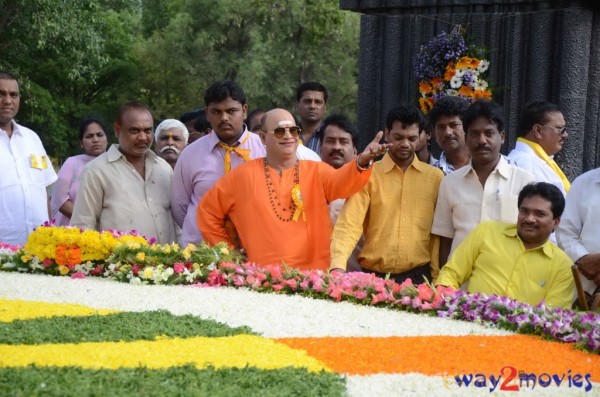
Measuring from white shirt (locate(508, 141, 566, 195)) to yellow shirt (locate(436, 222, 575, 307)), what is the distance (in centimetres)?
117

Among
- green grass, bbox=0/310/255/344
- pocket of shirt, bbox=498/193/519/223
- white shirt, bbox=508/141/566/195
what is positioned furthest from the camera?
white shirt, bbox=508/141/566/195

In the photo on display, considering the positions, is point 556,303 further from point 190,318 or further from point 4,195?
point 4,195

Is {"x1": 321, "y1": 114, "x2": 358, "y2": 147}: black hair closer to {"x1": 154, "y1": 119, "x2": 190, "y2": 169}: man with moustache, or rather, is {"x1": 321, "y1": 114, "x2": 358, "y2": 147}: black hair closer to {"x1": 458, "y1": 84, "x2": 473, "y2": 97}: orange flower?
{"x1": 154, "y1": 119, "x2": 190, "y2": 169}: man with moustache

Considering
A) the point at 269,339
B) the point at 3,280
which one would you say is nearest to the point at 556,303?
the point at 269,339

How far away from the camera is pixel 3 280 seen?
6.10 meters

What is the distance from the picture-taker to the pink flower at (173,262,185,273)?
6062mm

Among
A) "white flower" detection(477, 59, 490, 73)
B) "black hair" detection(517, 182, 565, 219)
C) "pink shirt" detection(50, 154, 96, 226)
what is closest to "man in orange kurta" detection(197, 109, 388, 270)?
"black hair" detection(517, 182, 565, 219)

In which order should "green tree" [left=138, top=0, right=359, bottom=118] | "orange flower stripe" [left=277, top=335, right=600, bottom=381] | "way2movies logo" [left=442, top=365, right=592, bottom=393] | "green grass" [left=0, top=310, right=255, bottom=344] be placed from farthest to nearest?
"green tree" [left=138, top=0, right=359, bottom=118], "green grass" [left=0, top=310, right=255, bottom=344], "orange flower stripe" [left=277, top=335, right=600, bottom=381], "way2movies logo" [left=442, top=365, right=592, bottom=393]

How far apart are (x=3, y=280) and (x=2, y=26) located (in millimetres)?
16994

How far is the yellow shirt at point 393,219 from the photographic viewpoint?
19.5 feet

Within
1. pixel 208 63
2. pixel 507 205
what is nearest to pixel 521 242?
pixel 507 205

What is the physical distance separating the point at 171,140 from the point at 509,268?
3.79 meters

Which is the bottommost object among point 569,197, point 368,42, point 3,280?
point 3,280

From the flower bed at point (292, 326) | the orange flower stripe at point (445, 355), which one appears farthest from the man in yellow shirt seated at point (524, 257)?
the orange flower stripe at point (445, 355)
